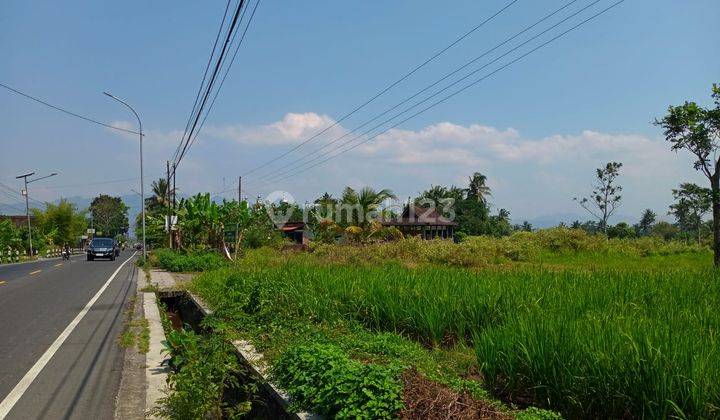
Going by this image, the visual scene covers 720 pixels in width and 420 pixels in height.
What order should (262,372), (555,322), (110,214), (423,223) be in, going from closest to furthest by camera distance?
(555,322), (262,372), (423,223), (110,214)

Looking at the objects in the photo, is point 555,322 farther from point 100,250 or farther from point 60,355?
point 100,250

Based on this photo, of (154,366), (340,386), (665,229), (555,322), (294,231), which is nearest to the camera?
(340,386)

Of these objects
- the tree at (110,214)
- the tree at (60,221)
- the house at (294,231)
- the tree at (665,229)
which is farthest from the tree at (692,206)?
the tree at (110,214)

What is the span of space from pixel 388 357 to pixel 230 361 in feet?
5.26

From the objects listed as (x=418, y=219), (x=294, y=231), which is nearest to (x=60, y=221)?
(x=294, y=231)

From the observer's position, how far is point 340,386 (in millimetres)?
3902

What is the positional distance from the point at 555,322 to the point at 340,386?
2.25 m

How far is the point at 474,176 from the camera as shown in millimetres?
74188

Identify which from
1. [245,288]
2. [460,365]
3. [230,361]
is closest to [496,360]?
[460,365]

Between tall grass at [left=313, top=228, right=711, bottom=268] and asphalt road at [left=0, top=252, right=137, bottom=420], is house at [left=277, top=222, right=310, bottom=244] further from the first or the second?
asphalt road at [left=0, top=252, right=137, bottom=420]

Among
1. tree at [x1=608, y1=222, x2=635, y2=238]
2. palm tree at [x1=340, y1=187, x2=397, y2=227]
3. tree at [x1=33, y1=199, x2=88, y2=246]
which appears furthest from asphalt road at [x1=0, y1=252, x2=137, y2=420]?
tree at [x1=33, y1=199, x2=88, y2=246]

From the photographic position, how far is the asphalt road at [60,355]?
228 inches

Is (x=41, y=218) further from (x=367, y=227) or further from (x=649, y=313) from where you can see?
(x=649, y=313)

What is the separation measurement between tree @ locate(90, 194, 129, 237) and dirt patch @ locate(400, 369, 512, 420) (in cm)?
11207
